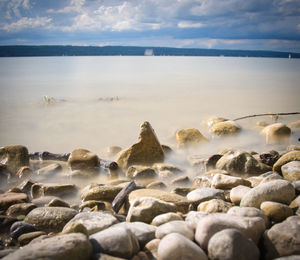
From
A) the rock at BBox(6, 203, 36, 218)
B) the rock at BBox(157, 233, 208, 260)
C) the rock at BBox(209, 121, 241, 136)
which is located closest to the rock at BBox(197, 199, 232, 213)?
the rock at BBox(157, 233, 208, 260)

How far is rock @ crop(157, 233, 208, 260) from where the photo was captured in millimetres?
1849

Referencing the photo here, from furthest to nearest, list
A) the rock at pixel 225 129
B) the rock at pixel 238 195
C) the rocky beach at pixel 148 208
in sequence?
1. the rock at pixel 225 129
2. the rock at pixel 238 195
3. the rocky beach at pixel 148 208

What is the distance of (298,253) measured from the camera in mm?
1925

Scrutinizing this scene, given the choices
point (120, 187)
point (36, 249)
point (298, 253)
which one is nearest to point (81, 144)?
point (120, 187)

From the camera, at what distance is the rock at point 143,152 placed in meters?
4.63

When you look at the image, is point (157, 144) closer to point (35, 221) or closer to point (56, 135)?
point (35, 221)

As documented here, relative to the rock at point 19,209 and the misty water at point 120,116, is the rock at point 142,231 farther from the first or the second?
the misty water at point 120,116

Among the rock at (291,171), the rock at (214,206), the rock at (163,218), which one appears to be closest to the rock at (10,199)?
the rock at (163,218)

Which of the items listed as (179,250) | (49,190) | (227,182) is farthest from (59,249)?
(227,182)

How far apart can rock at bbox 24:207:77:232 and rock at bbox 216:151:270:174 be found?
7.18 feet

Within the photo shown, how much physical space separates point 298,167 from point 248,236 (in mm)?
1738

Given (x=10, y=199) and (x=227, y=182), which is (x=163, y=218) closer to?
(x=227, y=182)

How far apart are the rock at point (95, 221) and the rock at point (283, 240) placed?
1119 millimetres

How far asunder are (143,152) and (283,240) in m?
2.89
